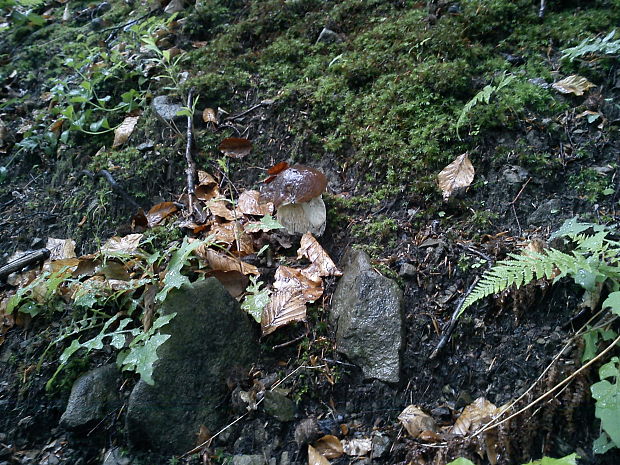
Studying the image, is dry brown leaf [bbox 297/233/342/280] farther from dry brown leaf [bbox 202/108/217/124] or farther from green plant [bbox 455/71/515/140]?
dry brown leaf [bbox 202/108/217/124]

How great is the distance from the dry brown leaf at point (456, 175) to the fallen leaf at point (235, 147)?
1.58 metres

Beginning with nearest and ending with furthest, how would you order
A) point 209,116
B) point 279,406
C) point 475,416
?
point 475,416 < point 279,406 < point 209,116

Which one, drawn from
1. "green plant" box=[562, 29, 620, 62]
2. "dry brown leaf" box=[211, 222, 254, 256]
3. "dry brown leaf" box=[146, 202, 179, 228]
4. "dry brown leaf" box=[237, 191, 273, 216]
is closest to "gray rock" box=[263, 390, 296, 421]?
"dry brown leaf" box=[211, 222, 254, 256]

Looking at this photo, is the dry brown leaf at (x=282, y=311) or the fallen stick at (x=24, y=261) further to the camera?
the fallen stick at (x=24, y=261)

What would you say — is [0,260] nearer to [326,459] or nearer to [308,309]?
[308,309]

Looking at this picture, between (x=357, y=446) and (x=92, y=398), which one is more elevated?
(x=92, y=398)

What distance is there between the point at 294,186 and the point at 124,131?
6.73 ft

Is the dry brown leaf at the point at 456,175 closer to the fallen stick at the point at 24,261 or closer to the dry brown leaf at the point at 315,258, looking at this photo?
the dry brown leaf at the point at 315,258

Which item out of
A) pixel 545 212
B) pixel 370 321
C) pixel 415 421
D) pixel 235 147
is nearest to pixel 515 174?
pixel 545 212

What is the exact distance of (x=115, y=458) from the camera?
7.74 ft

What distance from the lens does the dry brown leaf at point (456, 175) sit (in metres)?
2.86

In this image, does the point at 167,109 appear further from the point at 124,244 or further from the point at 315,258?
the point at 315,258

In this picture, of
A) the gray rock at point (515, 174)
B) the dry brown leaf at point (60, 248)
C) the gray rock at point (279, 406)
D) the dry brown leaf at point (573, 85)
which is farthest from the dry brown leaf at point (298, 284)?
the dry brown leaf at point (573, 85)

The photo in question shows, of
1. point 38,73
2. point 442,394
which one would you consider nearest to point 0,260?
point 38,73
